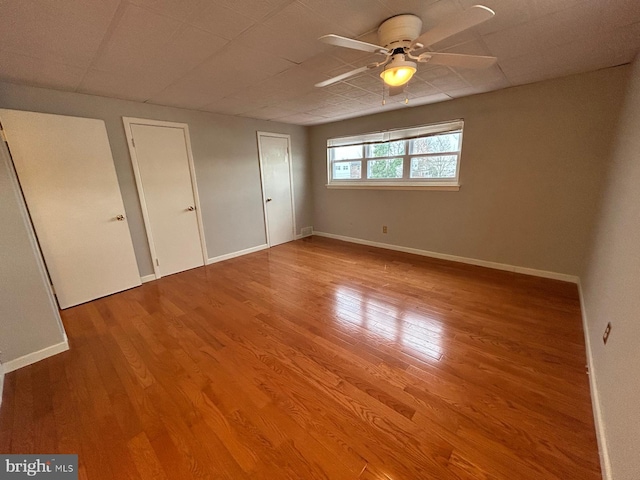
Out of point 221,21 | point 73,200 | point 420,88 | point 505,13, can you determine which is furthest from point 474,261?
point 73,200

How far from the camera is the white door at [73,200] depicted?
2455 millimetres

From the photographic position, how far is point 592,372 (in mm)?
1604

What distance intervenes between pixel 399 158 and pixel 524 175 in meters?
1.74

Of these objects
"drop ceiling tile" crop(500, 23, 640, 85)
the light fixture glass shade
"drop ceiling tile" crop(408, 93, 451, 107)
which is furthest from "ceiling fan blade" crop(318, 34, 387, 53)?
"drop ceiling tile" crop(408, 93, 451, 107)

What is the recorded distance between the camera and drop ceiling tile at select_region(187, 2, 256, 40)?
1442mm

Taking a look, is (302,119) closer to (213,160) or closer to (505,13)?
(213,160)

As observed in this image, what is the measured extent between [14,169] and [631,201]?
194 inches

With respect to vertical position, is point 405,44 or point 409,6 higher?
point 409,6

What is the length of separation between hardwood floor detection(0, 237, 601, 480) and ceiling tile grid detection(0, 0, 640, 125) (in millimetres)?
2104

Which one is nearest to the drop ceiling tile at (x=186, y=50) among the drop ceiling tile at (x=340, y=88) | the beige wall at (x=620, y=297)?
the drop ceiling tile at (x=340, y=88)

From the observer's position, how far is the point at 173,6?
1396 mm

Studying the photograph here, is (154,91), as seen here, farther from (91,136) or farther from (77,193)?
(77,193)

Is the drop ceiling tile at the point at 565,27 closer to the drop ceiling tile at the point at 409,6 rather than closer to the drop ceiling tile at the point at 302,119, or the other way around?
the drop ceiling tile at the point at 409,6

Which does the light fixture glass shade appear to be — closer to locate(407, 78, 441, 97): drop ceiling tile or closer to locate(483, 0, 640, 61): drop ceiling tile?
locate(483, 0, 640, 61): drop ceiling tile
